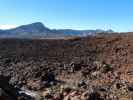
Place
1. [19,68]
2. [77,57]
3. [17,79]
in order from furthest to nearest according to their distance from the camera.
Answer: [77,57] → [19,68] → [17,79]

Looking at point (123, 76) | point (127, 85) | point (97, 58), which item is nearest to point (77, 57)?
point (97, 58)

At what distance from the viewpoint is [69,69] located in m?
34.5

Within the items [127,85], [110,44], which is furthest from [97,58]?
[127,85]

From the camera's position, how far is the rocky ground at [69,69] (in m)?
24.8

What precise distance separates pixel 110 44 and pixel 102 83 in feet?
58.7

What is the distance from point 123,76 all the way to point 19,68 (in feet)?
43.8

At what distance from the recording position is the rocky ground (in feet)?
81.4

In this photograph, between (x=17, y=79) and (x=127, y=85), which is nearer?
(x=127, y=85)

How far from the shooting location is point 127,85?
26000 mm

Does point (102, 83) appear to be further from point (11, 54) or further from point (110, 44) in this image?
point (11, 54)

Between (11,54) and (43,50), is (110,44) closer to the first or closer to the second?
(43,50)

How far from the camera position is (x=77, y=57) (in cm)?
4219

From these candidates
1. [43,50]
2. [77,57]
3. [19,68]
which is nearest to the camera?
[19,68]

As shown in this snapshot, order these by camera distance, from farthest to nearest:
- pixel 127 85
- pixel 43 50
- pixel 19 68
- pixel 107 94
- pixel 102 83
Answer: pixel 43 50
pixel 19 68
pixel 102 83
pixel 127 85
pixel 107 94
